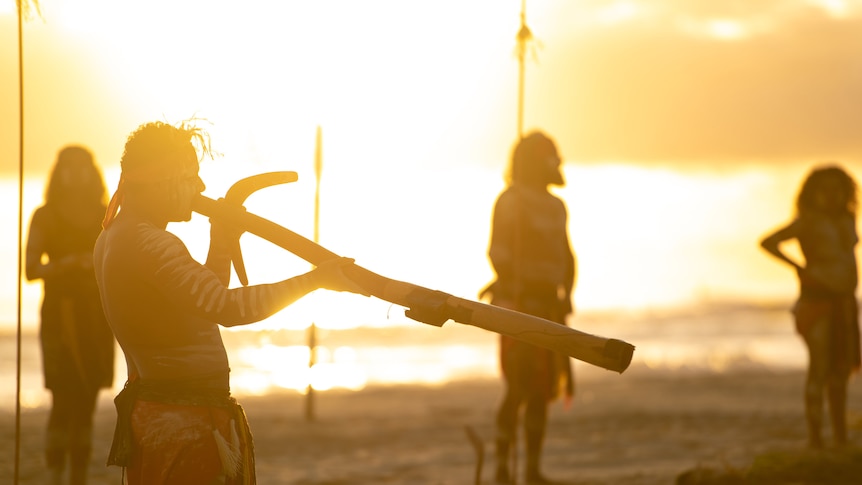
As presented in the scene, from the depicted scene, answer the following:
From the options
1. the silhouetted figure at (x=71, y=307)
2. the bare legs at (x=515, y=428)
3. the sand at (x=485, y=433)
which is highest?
the silhouetted figure at (x=71, y=307)

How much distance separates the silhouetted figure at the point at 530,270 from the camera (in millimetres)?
8820

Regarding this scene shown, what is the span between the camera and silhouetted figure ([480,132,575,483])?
882 cm

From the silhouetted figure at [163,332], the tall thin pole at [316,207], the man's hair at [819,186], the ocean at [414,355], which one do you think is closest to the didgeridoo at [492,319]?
the silhouetted figure at [163,332]

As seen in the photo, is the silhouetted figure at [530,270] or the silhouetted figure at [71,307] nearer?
the silhouetted figure at [71,307]

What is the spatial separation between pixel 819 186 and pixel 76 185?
593 centimetres

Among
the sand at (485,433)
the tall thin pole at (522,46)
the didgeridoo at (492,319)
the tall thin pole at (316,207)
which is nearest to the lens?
the didgeridoo at (492,319)

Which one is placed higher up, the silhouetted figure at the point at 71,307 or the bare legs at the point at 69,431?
the silhouetted figure at the point at 71,307

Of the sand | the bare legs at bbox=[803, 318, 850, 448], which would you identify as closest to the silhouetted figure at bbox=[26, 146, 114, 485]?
the sand

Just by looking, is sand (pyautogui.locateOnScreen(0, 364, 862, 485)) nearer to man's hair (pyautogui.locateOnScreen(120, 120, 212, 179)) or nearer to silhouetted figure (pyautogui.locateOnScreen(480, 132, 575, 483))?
silhouetted figure (pyautogui.locateOnScreen(480, 132, 575, 483))

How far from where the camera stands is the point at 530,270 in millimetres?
8836

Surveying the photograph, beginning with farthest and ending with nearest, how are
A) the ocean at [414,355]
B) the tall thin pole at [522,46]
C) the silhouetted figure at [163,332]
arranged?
1. the ocean at [414,355]
2. the tall thin pole at [522,46]
3. the silhouetted figure at [163,332]

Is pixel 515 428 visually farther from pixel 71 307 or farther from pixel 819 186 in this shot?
pixel 819 186

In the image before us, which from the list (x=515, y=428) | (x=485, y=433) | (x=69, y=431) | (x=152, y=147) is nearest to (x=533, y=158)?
(x=515, y=428)

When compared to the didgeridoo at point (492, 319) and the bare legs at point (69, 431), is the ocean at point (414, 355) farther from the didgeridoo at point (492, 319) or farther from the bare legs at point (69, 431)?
the didgeridoo at point (492, 319)
